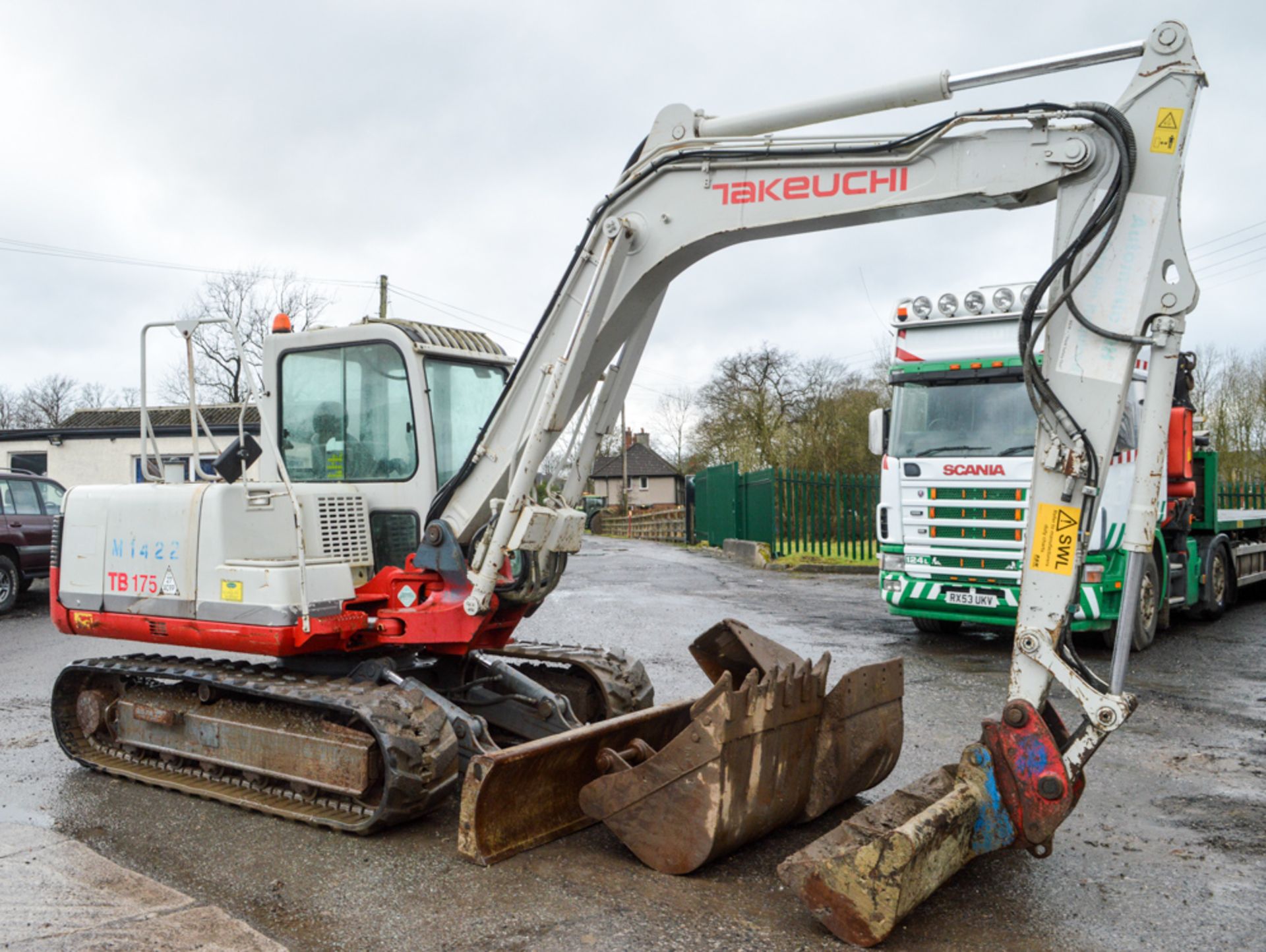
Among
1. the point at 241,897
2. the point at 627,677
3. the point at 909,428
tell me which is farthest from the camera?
the point at 909,428

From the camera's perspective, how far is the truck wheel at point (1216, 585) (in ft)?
39.7

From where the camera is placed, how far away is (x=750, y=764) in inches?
172

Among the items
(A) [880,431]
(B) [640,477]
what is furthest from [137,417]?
(B) [640,477]

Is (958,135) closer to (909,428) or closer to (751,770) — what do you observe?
(751,770)

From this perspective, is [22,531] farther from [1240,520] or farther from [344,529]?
[1240,520]

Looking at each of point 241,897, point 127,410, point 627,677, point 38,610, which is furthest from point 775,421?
point 241,897

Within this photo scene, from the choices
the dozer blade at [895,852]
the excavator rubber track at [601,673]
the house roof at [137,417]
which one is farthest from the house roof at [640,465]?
the dozer blade at [895,852]

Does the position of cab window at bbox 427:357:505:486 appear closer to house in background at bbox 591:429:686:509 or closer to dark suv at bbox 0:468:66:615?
dark suv at bbox 0:468:66:615

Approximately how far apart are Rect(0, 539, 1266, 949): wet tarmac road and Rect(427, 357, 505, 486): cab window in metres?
1.88

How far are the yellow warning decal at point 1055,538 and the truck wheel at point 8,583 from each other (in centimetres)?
1369

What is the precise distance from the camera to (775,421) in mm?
38594

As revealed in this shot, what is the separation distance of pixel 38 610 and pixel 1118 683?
14.1 metres

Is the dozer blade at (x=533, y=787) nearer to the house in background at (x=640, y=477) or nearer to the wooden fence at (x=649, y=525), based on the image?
the wooden fence at (x=649, y=525)

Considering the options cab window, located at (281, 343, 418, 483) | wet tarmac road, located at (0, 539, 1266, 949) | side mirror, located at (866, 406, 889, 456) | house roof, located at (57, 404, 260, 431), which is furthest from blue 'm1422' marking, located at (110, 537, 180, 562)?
house roof, located at (57, 404, 260, 431)
